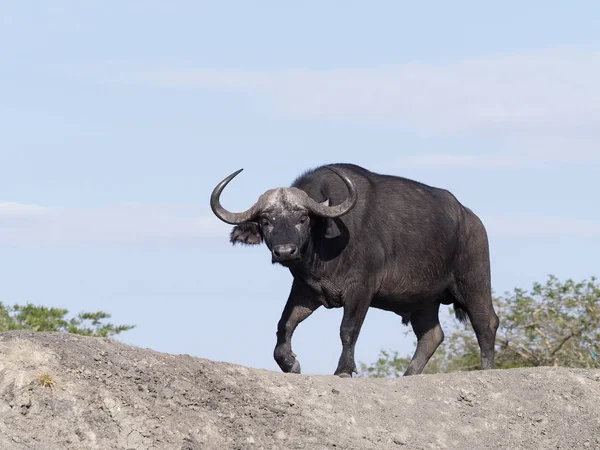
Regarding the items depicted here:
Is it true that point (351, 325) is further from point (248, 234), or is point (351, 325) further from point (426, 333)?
point (426, 333)

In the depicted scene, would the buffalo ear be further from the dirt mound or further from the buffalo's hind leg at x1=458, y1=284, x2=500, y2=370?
the buffalo's hind leg at x1=458, y1=284, x2=500, y2=370

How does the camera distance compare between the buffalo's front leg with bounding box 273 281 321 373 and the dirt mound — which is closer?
the dirt mound

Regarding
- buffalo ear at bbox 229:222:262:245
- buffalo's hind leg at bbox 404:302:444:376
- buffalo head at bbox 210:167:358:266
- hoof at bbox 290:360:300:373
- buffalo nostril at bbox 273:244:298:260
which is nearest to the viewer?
buffalo nostril at bbox 273:244:298:260

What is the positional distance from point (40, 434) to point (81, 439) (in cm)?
33

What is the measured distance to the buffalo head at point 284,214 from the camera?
41.3 ft

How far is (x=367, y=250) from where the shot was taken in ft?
43.3

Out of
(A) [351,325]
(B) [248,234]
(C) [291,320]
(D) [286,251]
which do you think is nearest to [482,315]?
(A) [351,325]

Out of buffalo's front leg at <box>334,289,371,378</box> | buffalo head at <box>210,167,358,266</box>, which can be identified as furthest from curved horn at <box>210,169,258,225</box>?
buffalo's front leg at <box>334,289,371,378</box>

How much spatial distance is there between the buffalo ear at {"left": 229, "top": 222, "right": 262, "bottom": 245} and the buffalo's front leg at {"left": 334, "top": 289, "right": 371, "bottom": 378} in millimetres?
1224

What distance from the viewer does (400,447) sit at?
11.4 meters

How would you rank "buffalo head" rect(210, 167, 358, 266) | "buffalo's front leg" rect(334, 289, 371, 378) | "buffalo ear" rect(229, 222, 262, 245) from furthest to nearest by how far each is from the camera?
"buffalo ear" rect(229, 222, 262, 245), "buffalo's front leg" rect(334, 289, 371, 378), "buffalo head" rect(210, 167, 358, 266)

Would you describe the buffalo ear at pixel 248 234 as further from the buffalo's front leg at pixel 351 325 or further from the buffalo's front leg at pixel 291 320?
the buffalo's front leg at pixel 351 325

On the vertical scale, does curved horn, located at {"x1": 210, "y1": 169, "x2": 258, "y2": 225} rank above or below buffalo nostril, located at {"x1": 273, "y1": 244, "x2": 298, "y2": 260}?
above

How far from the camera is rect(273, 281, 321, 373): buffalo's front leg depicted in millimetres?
13023
